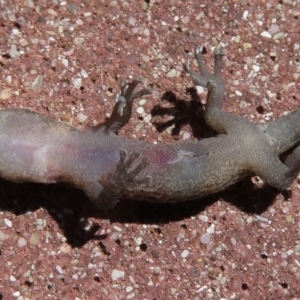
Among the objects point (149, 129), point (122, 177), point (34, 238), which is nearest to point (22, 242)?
point (34, 238)

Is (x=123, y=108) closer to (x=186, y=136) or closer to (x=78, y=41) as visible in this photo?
(x=186, y=136)

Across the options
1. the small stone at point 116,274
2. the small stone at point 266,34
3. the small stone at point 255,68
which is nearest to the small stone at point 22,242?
the small stone at point 116,274

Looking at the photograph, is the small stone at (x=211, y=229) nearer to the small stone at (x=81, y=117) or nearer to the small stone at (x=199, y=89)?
the small stone at (x=199, y=89)

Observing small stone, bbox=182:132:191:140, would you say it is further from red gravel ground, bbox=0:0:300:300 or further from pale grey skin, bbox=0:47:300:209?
pale grey skin, bbox=0:47:300:209

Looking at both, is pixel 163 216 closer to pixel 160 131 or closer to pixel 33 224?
pixel 160 131

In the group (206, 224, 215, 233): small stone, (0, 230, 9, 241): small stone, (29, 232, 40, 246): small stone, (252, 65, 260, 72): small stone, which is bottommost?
(0, 230, 9, 241): small stone

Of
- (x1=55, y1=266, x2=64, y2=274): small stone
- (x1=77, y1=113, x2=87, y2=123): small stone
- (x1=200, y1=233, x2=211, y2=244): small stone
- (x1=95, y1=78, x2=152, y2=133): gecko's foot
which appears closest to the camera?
(x1=95, y1=78, x2=152, y2=133): gecko's foot

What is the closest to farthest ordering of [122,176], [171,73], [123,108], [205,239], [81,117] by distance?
[122,176] < [123,108] < [205,239] < [81,117] < [171,73]

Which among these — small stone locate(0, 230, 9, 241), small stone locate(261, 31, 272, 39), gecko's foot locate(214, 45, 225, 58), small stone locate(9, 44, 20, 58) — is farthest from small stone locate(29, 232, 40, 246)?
small stone locate(261, 31, 272, 39)

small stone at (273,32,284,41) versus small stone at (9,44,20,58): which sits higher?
small stone at (273,32,284,41)

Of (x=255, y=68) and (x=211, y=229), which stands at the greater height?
(x=255, y=68)
